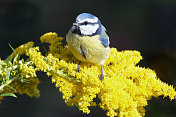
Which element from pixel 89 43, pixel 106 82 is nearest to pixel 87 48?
pixel 89 43

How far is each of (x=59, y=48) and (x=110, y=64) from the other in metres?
0.25

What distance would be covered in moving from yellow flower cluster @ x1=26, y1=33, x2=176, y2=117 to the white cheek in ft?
0.42

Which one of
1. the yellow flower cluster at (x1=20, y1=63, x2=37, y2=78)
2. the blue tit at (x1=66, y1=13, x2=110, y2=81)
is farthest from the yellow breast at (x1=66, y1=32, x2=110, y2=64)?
the yellow flower cluster at (x1=20, y1=63, x2=37, y2=78)

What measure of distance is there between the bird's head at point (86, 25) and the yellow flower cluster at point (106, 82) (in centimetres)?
12

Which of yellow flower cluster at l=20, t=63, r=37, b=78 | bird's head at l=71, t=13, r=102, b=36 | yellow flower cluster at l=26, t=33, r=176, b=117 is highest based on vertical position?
bird's head at l=71, t=13, r=102, b=36

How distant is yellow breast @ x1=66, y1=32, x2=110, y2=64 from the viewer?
43.1 inches

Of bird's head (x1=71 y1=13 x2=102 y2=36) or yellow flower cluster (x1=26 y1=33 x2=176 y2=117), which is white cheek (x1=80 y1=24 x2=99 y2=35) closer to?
bird's head (x1=71 y1=13 x2=102 y2=36)

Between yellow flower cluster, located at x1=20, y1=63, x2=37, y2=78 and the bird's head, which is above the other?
the bird's head

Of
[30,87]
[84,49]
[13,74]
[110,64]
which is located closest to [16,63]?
[13,74]

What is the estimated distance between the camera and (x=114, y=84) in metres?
0.99

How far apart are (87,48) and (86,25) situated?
0.38 feet

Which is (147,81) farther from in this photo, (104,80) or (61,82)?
(61,82)

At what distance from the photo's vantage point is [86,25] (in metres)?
1.04

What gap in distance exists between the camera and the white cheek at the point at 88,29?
1056 millimetres
